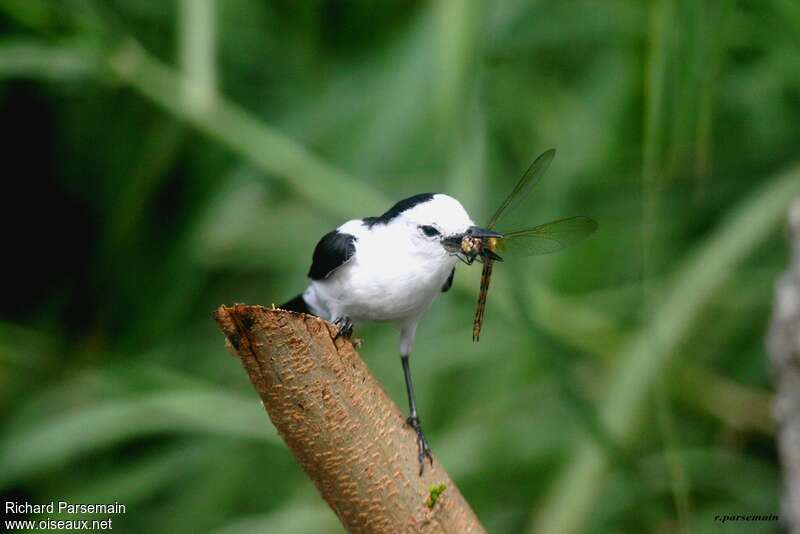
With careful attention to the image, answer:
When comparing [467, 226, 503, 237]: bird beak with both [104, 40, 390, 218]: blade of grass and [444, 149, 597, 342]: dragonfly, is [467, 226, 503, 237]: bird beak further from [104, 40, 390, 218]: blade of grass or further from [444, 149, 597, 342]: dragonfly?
[104, 40, 390, 218]: blade of grass

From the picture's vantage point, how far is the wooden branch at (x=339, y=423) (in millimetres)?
819

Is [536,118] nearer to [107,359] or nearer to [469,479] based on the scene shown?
[469,479]

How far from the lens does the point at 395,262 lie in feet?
3.21

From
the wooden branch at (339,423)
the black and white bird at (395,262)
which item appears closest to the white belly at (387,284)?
the black and white bird at (395,262)

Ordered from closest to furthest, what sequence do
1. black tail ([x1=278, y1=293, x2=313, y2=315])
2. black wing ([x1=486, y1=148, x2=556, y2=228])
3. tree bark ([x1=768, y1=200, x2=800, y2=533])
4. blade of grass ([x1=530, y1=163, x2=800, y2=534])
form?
black wing ([x1=486, y1=148, x2=556, y2=228]), black tail ([x1=278, y1=293, x2=313, y2=315]), tree bark ([x1=768, y1=200, x2=800, y2=533]), blade of grass ([x1=530, y1=163, x2=800, y2=534])

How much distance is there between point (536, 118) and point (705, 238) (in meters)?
0.50

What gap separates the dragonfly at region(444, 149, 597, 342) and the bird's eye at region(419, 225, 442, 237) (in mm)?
19

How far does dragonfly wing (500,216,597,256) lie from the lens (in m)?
0.99

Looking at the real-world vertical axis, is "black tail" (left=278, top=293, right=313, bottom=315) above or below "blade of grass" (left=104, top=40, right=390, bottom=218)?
below

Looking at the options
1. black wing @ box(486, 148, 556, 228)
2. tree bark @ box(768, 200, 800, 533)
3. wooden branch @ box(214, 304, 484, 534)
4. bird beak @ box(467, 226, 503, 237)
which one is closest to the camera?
wooden branch @ box(214, 304, 484, 534)

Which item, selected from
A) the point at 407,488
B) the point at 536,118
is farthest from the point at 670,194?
the point at 407,488

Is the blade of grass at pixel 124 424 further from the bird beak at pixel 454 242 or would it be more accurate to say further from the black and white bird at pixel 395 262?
the bird beak at pixel 454 242
